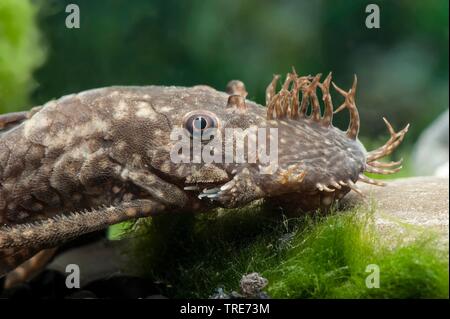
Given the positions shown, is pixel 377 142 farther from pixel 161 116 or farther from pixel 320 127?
pixel 161 116

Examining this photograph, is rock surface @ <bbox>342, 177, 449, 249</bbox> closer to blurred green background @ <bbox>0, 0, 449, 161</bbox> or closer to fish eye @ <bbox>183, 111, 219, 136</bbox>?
fish eye @ <bbox>183, 111, 219, 136</bbox>

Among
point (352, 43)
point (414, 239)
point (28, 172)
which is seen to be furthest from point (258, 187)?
point (352, 43)

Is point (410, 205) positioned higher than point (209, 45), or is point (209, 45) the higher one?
point (209, 45)

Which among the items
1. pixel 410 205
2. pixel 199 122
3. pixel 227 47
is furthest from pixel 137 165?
pixel 227 47

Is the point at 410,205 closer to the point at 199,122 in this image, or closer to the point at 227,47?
the point at 199,122

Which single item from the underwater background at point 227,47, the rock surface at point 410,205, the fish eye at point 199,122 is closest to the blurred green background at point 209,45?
the underwater background at point 227,47

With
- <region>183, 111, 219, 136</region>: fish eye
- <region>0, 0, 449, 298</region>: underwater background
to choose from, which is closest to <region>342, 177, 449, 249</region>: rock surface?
<region>183, 111, 219, 136</region>: fish eye

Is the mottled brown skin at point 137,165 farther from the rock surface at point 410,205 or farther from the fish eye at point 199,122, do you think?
the rock surface at point 410,205
